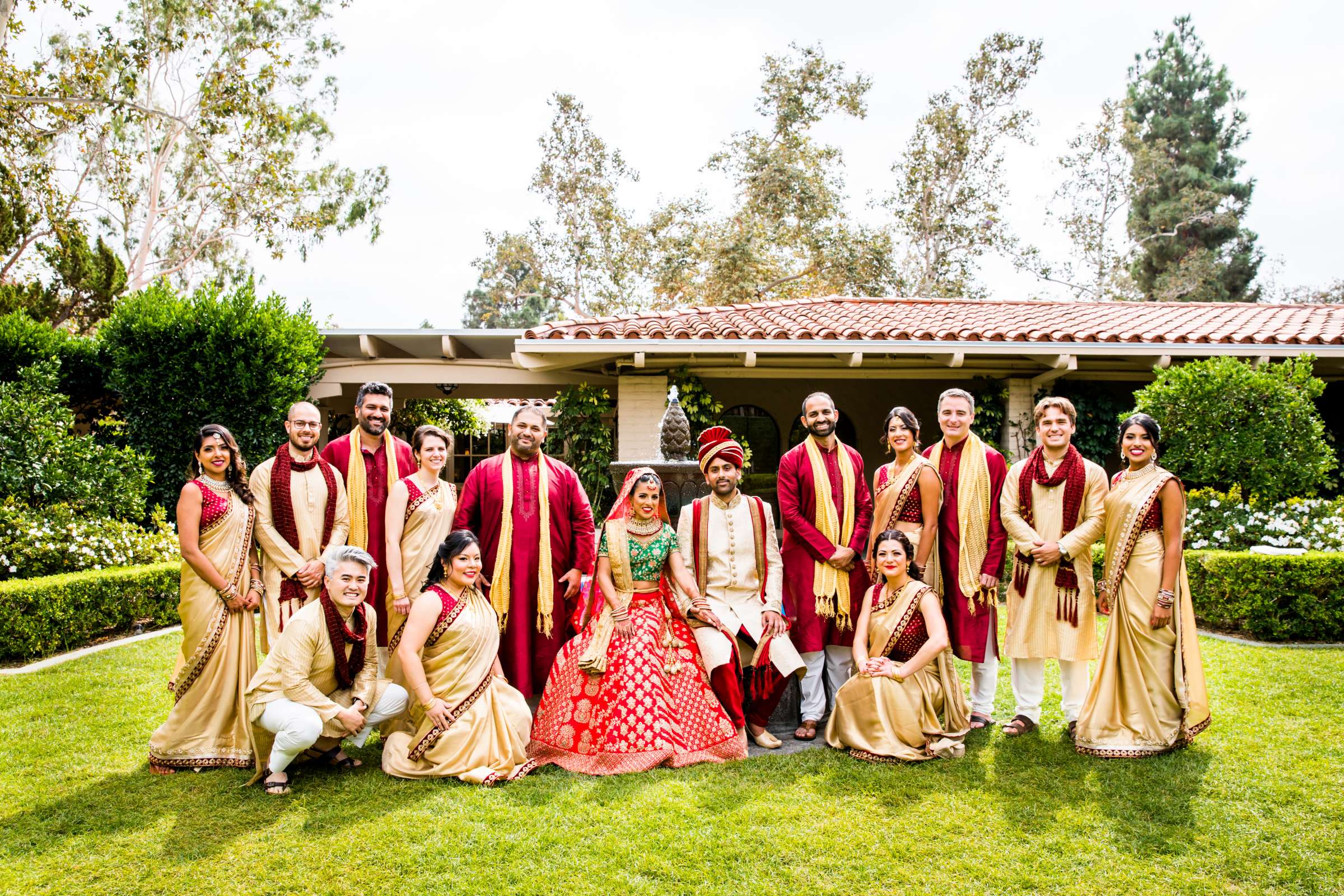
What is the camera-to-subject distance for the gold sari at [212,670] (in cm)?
426

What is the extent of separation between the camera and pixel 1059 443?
4602 mm

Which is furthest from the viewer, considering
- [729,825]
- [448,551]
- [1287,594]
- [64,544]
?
[64,544]

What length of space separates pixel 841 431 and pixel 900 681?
8086mm

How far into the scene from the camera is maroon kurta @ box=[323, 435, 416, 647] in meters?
4.87

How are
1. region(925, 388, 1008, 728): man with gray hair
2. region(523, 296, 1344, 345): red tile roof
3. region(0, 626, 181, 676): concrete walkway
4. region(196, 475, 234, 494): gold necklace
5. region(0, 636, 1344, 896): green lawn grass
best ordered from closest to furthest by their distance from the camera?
1. region(0, 636, 1344, 896): green lawn grass
2. region(196, 475, 234, 494): gold necklace
3. region(925, 388, 1008, 728): man with gray hair
4. region(0, 626, 181, 676): concrete walkway
5. region(523, 296, 1344, 345): red tile roof

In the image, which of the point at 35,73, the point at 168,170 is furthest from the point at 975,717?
the point at 168,170

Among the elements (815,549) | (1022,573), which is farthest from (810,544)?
(1022,573)

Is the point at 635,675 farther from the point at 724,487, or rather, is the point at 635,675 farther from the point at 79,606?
the point at 79,606

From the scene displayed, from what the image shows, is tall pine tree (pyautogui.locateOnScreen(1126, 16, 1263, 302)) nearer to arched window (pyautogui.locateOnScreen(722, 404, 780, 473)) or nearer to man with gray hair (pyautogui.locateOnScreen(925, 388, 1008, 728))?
arched window (pyautogui.locateOnScreen(722, 404, 780, 473))

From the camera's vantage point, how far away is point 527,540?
4.69m

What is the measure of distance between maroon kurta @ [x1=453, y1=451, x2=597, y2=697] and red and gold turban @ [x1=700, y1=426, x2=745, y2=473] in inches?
27.5

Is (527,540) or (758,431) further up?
(758,431)

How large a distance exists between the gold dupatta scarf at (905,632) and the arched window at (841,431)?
7506 mm

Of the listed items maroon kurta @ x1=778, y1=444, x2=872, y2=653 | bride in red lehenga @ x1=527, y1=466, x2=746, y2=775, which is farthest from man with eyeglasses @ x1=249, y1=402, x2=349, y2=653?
maroon kurta @ x1=778, y1=444, x2=872, y2=653
